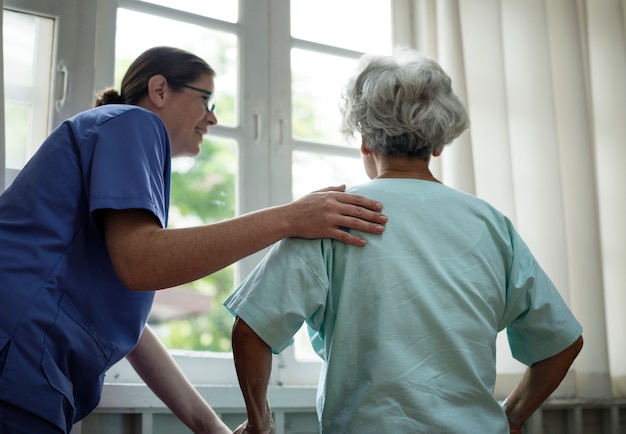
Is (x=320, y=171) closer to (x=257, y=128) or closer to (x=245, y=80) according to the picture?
(x=257, y=128)

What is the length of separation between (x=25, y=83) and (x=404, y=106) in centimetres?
118

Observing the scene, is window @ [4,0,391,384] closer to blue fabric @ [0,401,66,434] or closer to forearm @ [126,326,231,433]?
forearm @ [126,326,231,433]

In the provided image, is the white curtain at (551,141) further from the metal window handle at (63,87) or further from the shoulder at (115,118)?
the shoulder at (115,118)

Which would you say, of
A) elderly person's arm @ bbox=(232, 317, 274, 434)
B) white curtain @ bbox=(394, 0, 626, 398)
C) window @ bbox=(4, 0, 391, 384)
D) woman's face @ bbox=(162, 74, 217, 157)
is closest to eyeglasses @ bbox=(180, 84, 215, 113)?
woman's face @ bbox=(162, 74, 217, 157)

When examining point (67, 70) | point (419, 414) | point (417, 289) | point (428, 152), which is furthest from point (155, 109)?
point (419, 414)

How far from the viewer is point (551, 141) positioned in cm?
290

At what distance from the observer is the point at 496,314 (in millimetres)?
1513

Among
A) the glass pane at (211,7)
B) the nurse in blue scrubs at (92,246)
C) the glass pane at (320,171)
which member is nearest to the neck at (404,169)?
the nurse in blue scrubs at (92,246)

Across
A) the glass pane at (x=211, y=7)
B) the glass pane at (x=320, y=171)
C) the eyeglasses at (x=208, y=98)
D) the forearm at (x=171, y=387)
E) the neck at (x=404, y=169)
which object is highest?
the glass pane at (x=211, y=7)

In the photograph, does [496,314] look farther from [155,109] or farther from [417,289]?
[155,109]

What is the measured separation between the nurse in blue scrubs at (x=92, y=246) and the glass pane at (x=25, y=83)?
664 mm

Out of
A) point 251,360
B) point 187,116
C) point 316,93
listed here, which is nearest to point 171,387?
point 251,360

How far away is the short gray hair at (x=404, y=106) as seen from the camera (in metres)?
1.52

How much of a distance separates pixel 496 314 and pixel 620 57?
6.64ft
